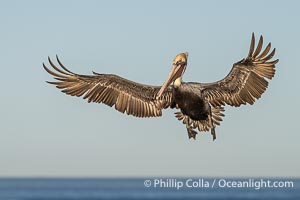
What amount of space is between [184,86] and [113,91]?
1641mm

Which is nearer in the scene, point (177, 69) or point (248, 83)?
point (177, 69)

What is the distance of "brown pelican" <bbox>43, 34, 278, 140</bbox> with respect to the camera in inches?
669

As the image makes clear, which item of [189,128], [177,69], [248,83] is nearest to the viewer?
[177,69]

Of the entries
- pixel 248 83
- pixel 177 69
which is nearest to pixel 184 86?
pixel 177 69

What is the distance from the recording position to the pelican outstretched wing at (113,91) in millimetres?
17562

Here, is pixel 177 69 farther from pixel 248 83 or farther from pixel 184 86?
pixel 248 83

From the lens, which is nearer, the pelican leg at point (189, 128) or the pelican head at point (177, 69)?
the pelican head at point (177, 69)

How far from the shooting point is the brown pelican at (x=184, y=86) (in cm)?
1700

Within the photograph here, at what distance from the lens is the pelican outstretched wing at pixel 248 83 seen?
1742 cm

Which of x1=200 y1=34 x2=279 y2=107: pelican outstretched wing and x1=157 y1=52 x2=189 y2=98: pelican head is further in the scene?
x1=200 y1=34 x2=279 y2=107: pelican outstretched wing

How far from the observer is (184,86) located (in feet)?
55.1

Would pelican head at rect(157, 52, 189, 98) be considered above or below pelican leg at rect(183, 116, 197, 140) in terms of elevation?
above

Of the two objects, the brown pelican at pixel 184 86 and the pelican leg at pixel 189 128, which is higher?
the brown pelican at pixel 184 86

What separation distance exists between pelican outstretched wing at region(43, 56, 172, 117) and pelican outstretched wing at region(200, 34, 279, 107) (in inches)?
42.0
